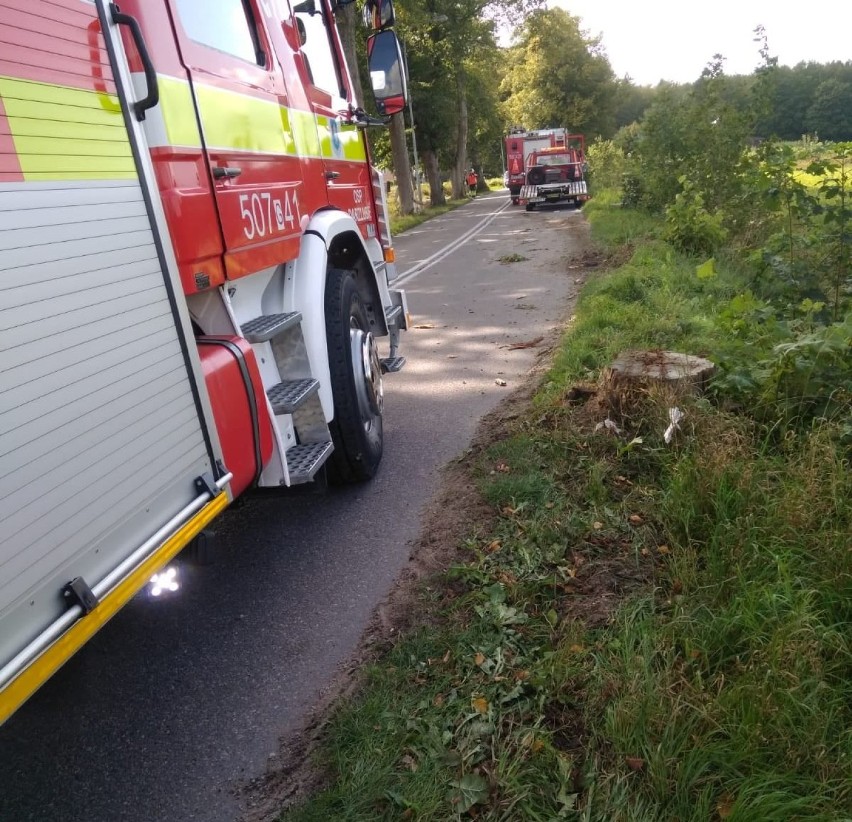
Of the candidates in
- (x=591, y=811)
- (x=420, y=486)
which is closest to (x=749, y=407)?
(x=420, y=486)

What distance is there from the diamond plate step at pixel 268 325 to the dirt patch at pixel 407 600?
1.27 meters

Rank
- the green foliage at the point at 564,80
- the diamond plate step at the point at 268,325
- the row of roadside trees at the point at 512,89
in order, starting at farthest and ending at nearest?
the green foliage at the point at 564,80 → the row of roadside trees at the point at 512,89 → the diamond plate step at the point at 268,325

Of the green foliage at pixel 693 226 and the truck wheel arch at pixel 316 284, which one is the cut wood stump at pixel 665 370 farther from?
the green foliage at pixel 693 226

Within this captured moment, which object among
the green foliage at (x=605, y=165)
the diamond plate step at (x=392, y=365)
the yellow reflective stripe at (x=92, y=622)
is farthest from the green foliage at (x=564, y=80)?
the yellow reflective stripe at (x=92, y=622)

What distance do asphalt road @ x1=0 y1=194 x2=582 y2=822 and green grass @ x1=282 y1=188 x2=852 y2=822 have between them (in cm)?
36

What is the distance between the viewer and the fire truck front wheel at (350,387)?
13.3ft

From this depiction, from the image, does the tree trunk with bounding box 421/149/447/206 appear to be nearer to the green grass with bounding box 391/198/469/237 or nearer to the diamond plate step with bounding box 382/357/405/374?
the green grass with bounding box 391/198/469/237

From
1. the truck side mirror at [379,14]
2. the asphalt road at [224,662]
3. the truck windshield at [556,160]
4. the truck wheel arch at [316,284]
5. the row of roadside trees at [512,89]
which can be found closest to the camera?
the asphalt road at [224,662]

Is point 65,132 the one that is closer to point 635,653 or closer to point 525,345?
point 635,653

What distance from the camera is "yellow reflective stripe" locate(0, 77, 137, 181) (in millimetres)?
1769

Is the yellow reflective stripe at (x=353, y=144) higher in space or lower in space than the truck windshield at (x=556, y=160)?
higher

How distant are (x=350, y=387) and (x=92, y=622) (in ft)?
7.50

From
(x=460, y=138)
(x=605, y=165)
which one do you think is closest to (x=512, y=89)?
(x=460, y=138)

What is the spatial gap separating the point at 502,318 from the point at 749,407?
17.1 ft
